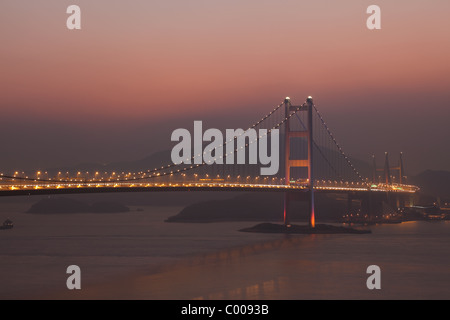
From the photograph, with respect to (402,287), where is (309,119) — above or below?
above

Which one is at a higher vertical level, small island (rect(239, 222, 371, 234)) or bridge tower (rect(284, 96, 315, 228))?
bridge tower (rect(284, 96, 315, 228))

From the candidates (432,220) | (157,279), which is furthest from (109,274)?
(432,220)

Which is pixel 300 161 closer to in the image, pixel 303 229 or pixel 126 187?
pixel 303 229

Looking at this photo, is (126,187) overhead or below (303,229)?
overhead

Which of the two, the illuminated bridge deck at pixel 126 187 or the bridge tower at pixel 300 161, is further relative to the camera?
the bridge tower at pixel 300 161

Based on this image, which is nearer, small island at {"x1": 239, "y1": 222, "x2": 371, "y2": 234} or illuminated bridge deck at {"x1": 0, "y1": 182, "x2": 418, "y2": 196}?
illuminated bridge deck at {"x1": 0, "y1": 182, "x2": 418, "y2": 196}

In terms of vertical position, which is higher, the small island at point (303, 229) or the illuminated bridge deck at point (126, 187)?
the illuminated bridge deck at point (126, 187)

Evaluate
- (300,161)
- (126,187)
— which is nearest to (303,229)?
(300,161)

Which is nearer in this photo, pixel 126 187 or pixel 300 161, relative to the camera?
pixel 126 187

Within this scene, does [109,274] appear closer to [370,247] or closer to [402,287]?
A: [402,287]
